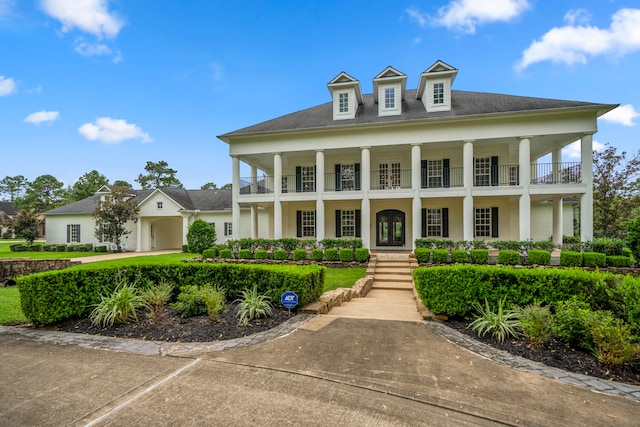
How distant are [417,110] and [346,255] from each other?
9199mm

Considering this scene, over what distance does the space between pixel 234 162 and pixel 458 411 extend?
15831mm

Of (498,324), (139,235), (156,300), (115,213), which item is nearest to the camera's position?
(498,324)

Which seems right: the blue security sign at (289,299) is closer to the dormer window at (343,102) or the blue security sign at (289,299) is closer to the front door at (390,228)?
the front door at (390,228)

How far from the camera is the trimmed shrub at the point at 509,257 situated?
11516 millimetres

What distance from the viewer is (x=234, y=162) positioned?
16.3 meters

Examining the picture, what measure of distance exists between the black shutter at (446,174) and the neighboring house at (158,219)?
12.4m

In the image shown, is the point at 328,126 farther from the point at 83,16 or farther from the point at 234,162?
the point at 83,16

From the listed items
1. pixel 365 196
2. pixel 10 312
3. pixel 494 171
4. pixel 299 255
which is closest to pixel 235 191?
pixel 299 255

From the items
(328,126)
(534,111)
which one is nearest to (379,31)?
(328,126)

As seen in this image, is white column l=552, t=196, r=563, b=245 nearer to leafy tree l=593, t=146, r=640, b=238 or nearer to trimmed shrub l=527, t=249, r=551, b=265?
trimmed shrub l=527, t=249, r=551, b=265

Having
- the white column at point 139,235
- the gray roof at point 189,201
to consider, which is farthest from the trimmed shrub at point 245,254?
the white column at point 139,235

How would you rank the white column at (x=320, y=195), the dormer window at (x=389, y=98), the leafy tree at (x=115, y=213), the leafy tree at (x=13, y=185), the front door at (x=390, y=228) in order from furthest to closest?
the leafy tree at (x=13, y=185) → the leafy tree at (x=115, y=213) → the front door at (x=390, y=228) → the dormer window at (x=389, y=98) → the white column at (x=320, y=195)

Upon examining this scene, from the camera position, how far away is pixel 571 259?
1099cm

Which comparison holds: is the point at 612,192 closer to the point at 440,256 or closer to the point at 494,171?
the point at 494,171
